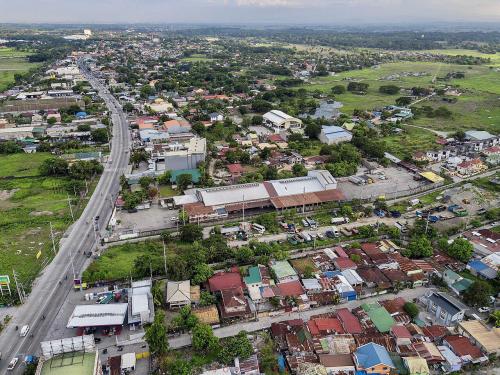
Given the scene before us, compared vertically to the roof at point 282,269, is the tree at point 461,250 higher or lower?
higher

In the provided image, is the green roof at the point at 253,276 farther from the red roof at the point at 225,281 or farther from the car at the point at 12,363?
the car at the point at 12,363

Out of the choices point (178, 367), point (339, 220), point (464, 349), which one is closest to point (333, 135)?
point (339, 220)

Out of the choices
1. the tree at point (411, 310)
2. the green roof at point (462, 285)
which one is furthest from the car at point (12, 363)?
the green roof at point (462, 285)

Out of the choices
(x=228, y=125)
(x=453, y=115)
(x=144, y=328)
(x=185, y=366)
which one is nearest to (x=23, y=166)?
(x=228, y=125)

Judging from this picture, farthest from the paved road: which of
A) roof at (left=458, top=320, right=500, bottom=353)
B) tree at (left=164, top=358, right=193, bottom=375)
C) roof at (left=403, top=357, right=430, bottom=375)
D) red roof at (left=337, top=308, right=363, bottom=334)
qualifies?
roof at (left=403, top=357, right=430, bottom=375)

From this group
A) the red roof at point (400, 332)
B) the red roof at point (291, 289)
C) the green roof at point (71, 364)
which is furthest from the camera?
the red roof at point (291, 289)

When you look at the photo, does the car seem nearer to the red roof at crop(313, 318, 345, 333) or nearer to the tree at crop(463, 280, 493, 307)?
the red roof at crop(313, 318, 345, 333)
